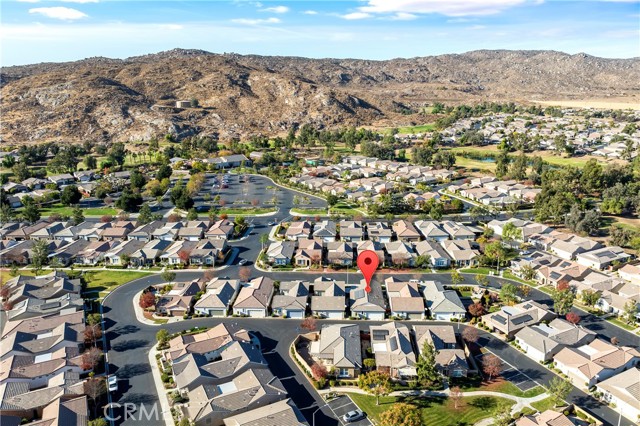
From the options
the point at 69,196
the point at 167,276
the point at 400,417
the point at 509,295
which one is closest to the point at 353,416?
the point at 400,417

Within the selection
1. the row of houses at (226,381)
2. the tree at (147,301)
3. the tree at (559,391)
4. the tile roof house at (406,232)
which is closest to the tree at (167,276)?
the tree at (147,301)

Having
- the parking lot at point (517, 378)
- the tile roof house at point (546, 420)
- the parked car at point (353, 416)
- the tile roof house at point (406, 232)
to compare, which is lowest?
the parked car at point (353, 416)

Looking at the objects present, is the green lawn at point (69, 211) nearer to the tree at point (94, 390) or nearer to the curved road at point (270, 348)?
the curved road at point (270, 348)

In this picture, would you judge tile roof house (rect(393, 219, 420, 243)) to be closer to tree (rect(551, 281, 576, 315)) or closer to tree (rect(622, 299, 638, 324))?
tree (rect(551, 281, 576, 315))

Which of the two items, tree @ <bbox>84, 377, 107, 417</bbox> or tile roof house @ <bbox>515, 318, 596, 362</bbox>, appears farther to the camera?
tile roof house @ <bbox>515, 318, 596, 362</bbox>

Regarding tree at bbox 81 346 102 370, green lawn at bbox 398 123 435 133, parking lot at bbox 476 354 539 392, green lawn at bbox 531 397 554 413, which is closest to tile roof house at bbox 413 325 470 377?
parking lot at bbox 476 354 539 392
